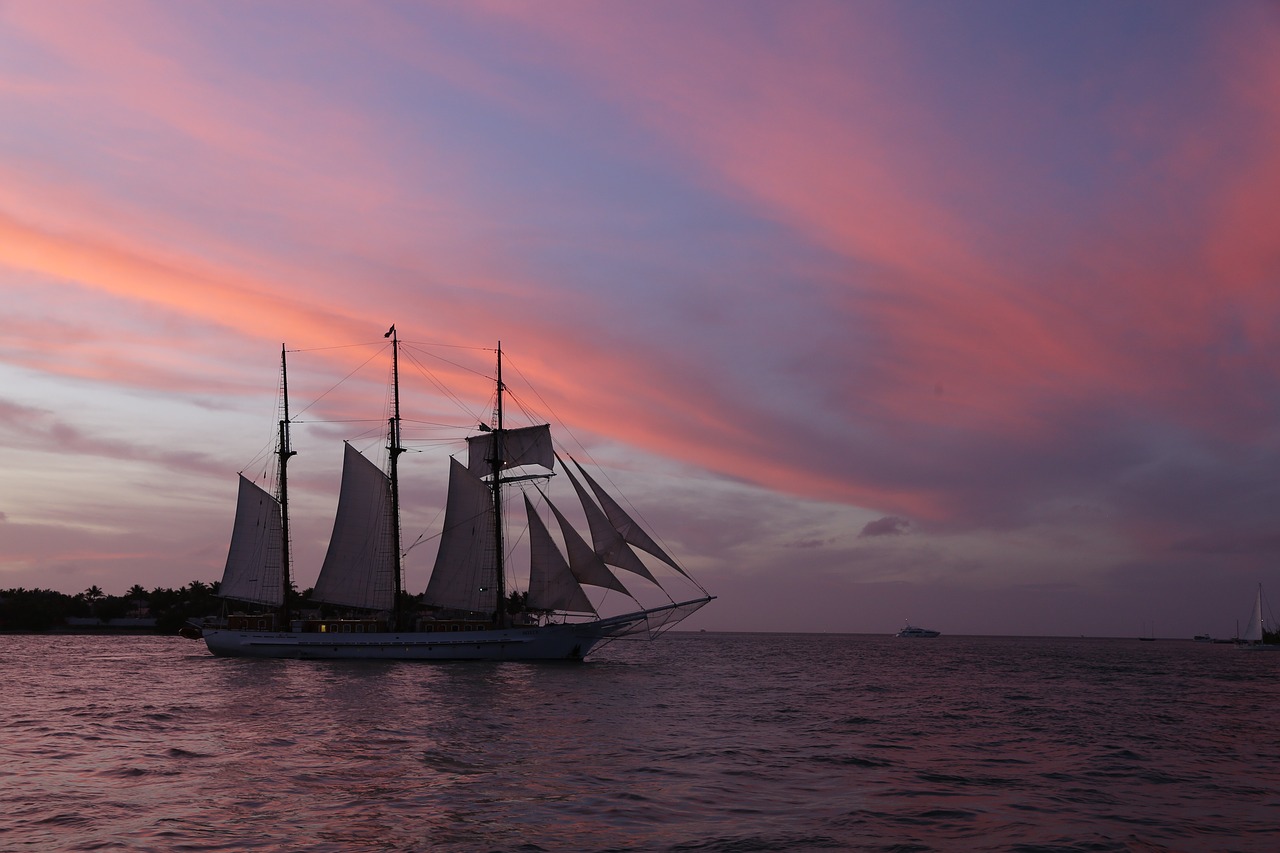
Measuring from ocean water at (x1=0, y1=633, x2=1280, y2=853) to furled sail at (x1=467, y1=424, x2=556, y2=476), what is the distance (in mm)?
31195

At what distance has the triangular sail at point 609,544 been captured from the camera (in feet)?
239

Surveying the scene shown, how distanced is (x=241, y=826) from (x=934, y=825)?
14689 mm

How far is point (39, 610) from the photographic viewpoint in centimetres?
19550

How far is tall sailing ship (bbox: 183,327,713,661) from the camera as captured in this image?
76438mm

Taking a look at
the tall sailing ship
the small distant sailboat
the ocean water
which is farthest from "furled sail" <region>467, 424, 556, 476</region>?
the small distant sailboat

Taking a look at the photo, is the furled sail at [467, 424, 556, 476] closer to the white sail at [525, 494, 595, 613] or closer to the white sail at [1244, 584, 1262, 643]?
the white sail at [525, 494, 595, 613]

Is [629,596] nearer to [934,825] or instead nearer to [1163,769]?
[1163,769]

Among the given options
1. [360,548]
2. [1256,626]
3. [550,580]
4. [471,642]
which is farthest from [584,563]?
[1256,626]

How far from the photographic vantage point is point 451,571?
82000mm

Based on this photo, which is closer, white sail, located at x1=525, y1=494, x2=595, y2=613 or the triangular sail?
the triangular sail

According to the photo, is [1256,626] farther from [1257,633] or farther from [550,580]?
[550,580]

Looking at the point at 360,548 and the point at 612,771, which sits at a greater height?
the point at 360,548

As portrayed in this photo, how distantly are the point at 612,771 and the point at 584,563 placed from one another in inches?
1886

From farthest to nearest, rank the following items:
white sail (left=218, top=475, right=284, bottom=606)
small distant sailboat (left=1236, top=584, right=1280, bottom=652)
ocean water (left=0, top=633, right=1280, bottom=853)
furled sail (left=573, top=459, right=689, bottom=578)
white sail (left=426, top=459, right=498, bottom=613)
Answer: small distant sailboat (left=1236, top=584, right=1280, bottom=652) → white sail (left=218, top=475, right=284, bottom=606) → white sail (left=426, top=459, right=498, bottom=613) → furled sail (left=573, top=459, right=689, bottom=578) → ocean water (left=0, top=633, right=1280, bottom=853)
